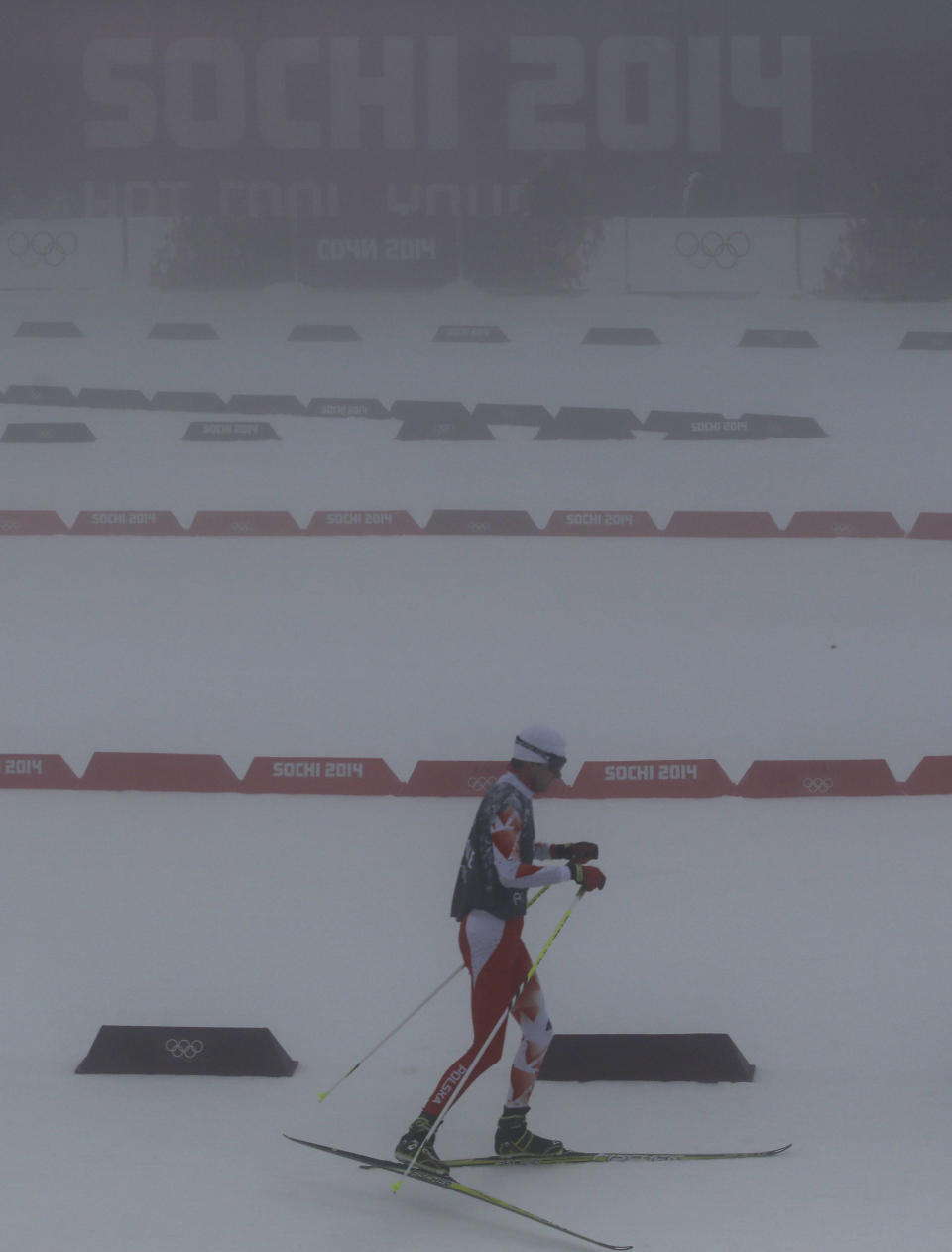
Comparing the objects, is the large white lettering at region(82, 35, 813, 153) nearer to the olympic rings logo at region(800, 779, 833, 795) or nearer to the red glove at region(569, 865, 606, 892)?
the olympic rings logo at region(800, 779, 833, 795)

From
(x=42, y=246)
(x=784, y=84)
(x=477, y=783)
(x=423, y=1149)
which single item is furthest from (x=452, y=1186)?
(x=42, y=246)

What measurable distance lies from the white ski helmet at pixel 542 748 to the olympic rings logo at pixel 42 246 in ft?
48.6

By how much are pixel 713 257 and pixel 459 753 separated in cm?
1024

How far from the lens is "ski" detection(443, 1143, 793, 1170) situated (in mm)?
4922

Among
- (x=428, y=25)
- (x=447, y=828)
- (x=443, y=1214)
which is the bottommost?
(x=447, y=828)

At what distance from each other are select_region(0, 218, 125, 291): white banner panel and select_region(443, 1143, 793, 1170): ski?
14936mm

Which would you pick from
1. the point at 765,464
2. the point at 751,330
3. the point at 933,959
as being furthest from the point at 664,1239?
the point at 751,330

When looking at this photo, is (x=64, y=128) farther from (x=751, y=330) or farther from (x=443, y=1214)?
(x=443, y=1214)

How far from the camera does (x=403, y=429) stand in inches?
630

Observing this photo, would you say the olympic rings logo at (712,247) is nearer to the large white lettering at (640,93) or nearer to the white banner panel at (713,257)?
the white banner panel at (713,257)

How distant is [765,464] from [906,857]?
7.94 metres

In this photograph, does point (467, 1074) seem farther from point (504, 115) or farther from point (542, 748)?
point (504, 115)

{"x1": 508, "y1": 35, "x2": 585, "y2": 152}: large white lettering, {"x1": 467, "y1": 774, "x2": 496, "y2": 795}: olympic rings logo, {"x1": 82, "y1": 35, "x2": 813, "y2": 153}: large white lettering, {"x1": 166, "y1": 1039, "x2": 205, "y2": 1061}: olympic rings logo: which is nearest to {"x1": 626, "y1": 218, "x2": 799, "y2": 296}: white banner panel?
{"x1": 82, "y1": 35, "x2": 813, "y2": 153}: large white lettering

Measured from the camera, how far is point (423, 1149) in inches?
185
